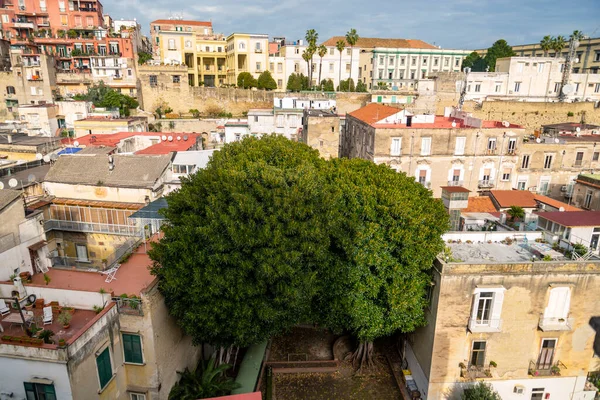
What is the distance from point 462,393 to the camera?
60.3 feet

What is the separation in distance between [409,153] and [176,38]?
51.9 meters

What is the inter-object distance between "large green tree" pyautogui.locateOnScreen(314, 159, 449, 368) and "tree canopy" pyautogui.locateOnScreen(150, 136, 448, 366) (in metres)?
0.05

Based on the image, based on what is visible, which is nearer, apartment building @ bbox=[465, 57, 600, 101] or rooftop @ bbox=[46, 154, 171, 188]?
rooftop @ bbox=[46, 154, 171, 188]

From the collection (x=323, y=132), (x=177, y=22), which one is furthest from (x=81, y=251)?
(x=177, y=22)

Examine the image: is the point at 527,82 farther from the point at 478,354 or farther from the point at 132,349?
the point at 132,349

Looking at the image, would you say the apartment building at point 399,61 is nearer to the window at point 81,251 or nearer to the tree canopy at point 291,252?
the tree canopy at point 291,252

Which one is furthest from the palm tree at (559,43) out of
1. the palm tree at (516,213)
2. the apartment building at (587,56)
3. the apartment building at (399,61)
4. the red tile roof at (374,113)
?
the palm tree at (516,213)

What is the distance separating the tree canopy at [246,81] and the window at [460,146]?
40.8m

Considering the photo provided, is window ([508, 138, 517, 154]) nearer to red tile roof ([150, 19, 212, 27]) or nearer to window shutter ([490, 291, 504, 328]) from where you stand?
window shutter ([490, 291, 504, 328])

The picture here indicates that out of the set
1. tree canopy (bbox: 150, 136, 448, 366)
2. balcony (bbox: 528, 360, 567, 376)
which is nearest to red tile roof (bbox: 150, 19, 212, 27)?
tree canopy (bbox: 150, 136, 448, 366)

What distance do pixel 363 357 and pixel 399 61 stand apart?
239 feet

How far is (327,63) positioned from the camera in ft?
250

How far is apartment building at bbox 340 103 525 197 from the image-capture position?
3572 cm

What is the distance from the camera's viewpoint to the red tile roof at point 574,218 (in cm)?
1977
